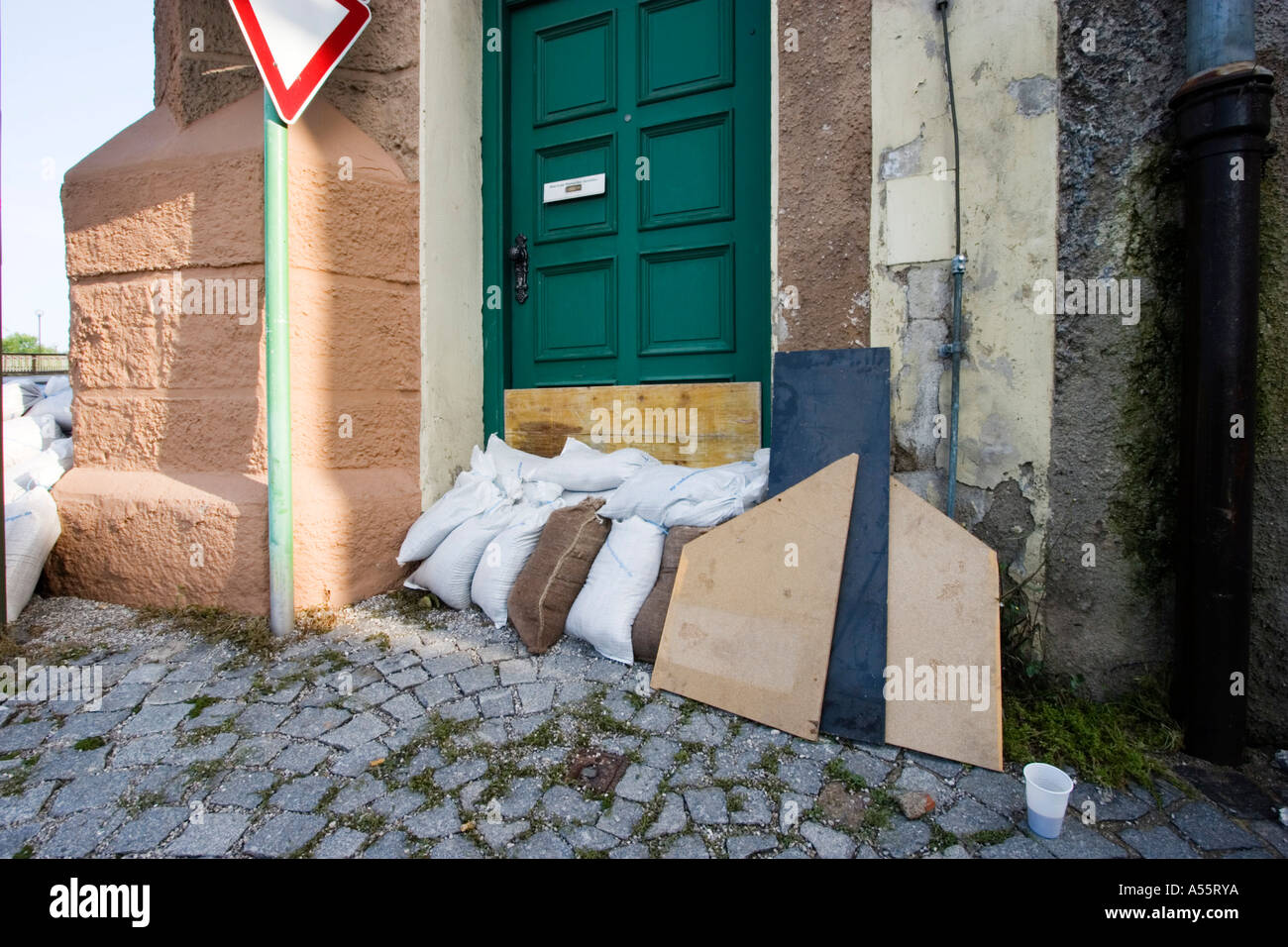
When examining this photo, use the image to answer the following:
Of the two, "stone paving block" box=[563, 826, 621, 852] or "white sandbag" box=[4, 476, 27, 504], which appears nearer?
"stone paving block" box=[563, 826, 621, 852]

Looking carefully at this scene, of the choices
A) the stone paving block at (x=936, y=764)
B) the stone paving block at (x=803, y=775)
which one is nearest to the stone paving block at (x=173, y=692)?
the stone paving block at (x=803, y=775)

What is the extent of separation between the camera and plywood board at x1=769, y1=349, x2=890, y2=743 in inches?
75.8

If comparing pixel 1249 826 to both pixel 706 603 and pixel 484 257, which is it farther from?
pixel 484 257

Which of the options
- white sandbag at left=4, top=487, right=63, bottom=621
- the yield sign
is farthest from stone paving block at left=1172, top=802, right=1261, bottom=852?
white sandbag at left=4, top=487, right=63, bottom=621

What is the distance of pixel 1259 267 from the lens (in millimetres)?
1845

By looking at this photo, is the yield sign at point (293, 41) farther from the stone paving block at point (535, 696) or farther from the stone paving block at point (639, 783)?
the stone paving block at point (639, 783)

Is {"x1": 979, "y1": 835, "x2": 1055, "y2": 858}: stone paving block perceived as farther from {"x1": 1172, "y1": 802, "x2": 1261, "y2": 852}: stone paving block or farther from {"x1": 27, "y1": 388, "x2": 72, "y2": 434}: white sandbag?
{"x1": 27, "y1": 388, "x2": 72, "y2": 434}: white sandbag

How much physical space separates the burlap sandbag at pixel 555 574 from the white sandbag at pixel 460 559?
10.7 inches

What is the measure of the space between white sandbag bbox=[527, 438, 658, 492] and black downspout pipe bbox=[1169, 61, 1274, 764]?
1.92m

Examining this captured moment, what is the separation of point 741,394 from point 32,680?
2.85m

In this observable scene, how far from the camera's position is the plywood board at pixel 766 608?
197 cm

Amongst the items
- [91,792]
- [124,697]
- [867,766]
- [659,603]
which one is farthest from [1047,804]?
[124,697]

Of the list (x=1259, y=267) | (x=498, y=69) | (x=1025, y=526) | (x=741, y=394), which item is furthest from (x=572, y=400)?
(x=1259, y=267)

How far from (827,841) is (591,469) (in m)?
1.80
